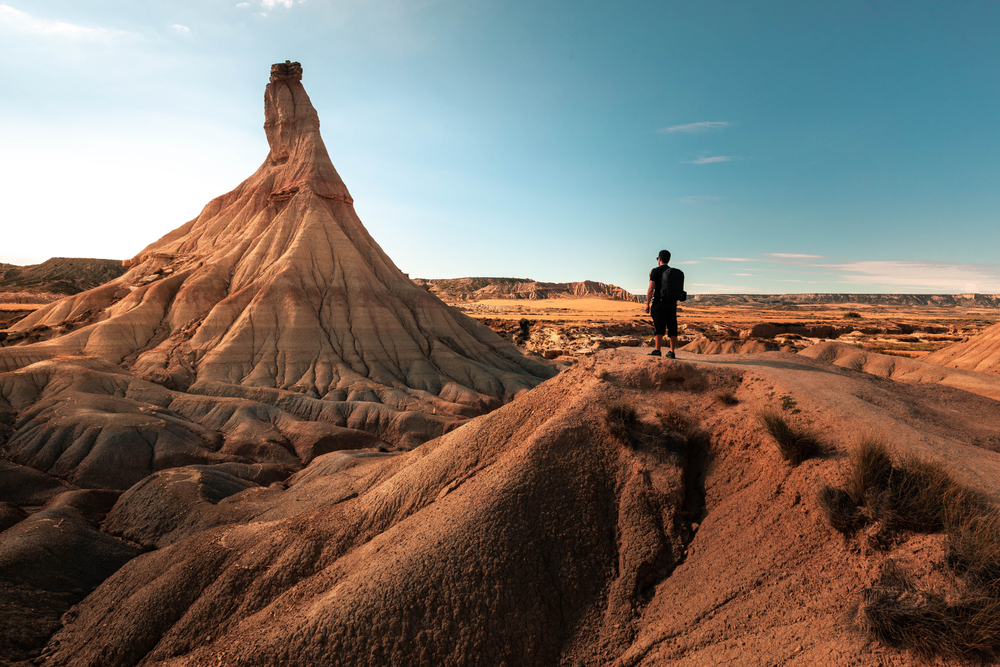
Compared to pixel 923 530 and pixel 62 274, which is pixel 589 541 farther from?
pixel 62 274

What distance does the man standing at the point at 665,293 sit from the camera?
350 inches

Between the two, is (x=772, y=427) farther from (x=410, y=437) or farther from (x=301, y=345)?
(x=301, y=345)

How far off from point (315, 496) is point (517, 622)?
759 centimetres

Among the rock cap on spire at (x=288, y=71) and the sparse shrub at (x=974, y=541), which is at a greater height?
the rock cap on spire at (x=288, y=71)

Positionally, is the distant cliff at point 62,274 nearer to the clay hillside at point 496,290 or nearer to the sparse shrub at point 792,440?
the clay hillside at point 496,290

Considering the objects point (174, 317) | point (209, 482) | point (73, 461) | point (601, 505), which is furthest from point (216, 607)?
point (174, 317)

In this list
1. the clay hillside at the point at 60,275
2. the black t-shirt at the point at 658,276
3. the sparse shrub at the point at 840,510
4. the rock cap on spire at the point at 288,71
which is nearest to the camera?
the sparse shrub at the point at 840,510

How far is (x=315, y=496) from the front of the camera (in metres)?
→ 11.9

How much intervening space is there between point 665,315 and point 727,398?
6.30 ft

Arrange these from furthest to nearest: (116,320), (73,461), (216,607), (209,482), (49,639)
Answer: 1. (116,320)
2. (73,461)
3. (209,482)
4. (49,639)
5. (216,607)

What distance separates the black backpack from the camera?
29.1 feet

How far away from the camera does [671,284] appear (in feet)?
29.1

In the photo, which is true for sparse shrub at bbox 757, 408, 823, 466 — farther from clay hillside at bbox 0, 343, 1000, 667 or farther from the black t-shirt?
the black t-shirt

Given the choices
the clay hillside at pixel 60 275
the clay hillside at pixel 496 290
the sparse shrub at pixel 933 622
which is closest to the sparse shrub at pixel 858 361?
the sparse shrub at pixel 933 622
